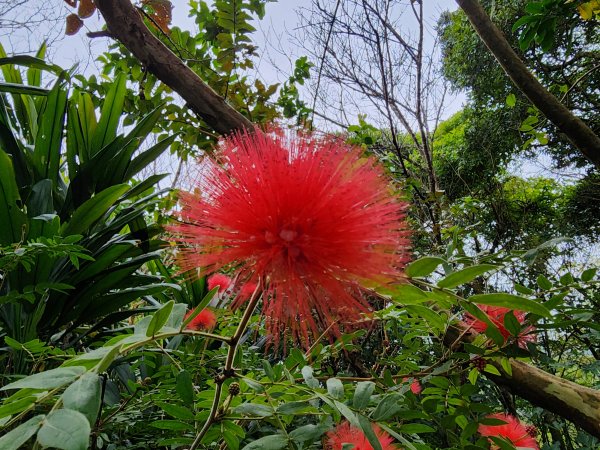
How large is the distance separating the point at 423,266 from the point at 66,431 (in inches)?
18.7

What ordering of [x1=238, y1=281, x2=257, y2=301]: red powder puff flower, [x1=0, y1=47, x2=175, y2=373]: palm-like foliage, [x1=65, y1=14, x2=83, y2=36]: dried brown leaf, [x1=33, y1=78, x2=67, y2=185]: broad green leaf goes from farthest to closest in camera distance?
[x1=65, y1=14, x2=83, y2=36]: dried brown leaf, [x1=33, y1=78, x2=67, y2=185]: broad green leaf, [x1=0, y1=47, x2=175, y2=373]: palm-like foliage, [x1=238, y1=281, x2=257, y2=301]: red powder puff flower

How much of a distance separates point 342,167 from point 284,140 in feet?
0.31

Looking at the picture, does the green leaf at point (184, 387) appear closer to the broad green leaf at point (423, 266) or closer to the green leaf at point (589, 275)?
the broad green leaf at point (423, 266)

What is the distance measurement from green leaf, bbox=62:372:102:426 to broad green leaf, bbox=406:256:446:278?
16.8 inches

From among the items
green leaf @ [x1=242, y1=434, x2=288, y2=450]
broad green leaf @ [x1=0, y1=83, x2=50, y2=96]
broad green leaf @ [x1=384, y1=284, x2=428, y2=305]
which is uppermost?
broad green leaf @ [x1=0, y1=83, x2=50, y2=96]

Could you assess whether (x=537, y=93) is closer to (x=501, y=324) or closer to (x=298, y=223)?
(x=501, y=324)

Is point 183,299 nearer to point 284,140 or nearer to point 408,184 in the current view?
point 408,184

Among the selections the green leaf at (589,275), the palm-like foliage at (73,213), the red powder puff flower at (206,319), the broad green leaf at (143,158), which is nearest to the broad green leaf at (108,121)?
the palm-like foliage at (73,213)

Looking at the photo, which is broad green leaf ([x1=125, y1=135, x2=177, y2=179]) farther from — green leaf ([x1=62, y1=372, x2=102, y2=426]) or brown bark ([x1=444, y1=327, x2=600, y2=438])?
green leaf ([x1=62, y1=372, x2=102, y2=426])

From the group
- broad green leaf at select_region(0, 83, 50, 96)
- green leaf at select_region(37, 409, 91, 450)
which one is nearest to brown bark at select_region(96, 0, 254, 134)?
broad green leaf at select_region(0, 83, 50, 96)

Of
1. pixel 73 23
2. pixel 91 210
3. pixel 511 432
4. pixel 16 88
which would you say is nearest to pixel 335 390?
pixel 511 432

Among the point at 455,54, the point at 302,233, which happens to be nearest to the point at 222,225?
the point at 302,233

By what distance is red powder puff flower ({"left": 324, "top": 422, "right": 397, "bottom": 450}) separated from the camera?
0.82 m

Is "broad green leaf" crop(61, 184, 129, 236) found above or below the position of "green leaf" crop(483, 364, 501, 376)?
above
